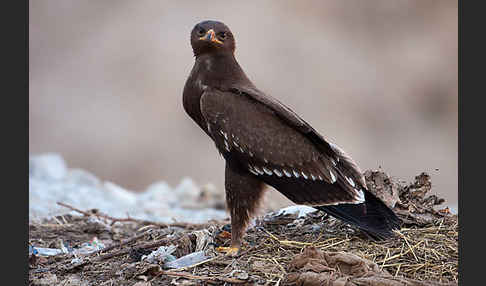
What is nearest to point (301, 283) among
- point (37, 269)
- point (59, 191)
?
point (37, 269)

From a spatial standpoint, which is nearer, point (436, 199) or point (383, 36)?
point (436, 199)

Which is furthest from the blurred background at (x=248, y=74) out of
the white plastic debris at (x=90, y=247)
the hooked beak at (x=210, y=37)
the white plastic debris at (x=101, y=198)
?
the hooked beak at (x=210, y=37)

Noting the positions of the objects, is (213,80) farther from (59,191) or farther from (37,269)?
(59,191)

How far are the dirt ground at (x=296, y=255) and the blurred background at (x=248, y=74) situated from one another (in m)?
7.11

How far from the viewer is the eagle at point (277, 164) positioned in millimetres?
4973

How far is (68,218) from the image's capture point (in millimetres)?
7207

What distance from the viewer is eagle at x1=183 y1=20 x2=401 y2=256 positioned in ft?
16.3

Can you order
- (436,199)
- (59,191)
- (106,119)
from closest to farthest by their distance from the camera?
(436,199), (59,191), (106,119)

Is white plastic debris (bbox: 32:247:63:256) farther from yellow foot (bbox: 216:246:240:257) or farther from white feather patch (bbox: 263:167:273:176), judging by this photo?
white feather patch (bbox: 263:167:273:176)

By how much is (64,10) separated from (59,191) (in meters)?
10.2

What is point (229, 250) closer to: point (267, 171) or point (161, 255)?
point (161, 255)

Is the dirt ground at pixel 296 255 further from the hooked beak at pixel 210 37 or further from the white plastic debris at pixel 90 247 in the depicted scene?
the hooked beak at pixel 210 37

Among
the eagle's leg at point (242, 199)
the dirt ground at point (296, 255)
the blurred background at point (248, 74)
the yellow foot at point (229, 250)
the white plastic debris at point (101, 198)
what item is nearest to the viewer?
the dirt ground at point (296, 255)

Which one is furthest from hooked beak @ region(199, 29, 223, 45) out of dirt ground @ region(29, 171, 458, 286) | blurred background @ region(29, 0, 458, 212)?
blurred background @ region(29, 0, 458, 212)
